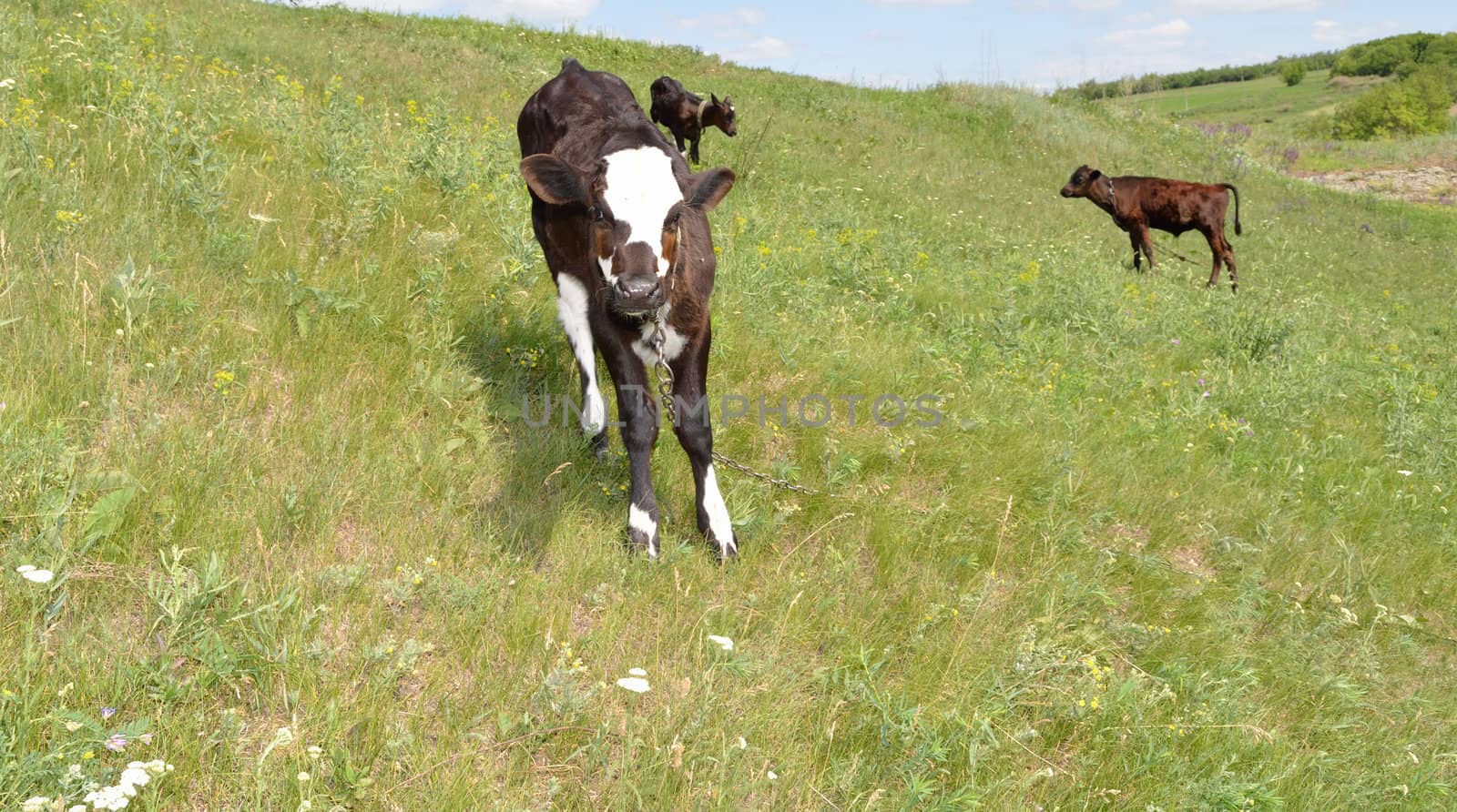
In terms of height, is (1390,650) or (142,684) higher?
(142,684)

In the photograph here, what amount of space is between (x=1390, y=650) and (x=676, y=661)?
3715mm

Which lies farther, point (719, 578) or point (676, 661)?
point (719, 578)

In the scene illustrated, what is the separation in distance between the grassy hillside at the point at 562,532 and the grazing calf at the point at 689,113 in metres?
7.98

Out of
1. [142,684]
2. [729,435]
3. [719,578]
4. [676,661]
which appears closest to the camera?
[142,684]

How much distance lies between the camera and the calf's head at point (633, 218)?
10.6 ft

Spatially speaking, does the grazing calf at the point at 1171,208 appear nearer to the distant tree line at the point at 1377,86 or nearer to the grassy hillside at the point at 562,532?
the grassy hillside at the point at 562,532

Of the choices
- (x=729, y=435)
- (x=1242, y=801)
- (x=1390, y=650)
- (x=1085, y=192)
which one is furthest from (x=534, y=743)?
(x=1085, y=192)

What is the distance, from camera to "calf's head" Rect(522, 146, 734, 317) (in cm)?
323

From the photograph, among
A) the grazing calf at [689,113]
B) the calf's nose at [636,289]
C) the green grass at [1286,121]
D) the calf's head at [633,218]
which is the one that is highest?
the green grass at [1286,121]

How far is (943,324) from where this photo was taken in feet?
25.3

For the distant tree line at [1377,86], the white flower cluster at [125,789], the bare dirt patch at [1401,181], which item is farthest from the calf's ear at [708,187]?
the bare dirt patch at [1401,181]

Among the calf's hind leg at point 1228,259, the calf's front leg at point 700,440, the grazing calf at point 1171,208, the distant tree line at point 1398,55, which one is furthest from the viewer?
the distant tree line at point 1398,55

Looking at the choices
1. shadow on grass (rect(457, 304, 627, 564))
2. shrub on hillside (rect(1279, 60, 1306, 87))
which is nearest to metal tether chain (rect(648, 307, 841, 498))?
shadow on grass (rect(457, 304, 627, 564))

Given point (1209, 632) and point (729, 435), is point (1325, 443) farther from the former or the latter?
point (729, 435)
